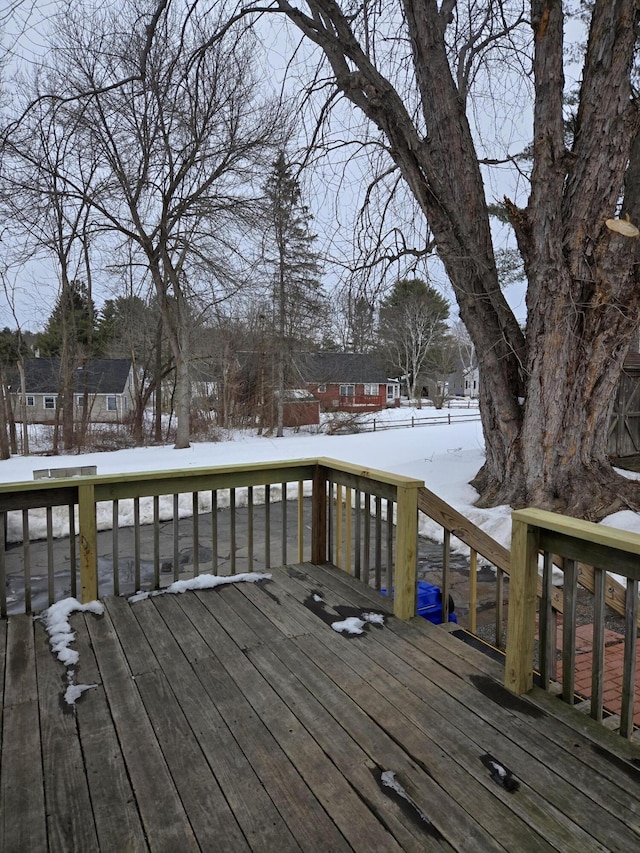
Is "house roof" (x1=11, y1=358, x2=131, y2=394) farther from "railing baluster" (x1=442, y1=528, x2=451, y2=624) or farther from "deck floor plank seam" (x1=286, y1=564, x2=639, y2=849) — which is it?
"deck floor plank seam" (x1=286, y1=564, x2=639, y2=849)

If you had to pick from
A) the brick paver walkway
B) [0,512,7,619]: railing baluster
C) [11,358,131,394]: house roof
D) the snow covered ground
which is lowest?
the brick paver walkway

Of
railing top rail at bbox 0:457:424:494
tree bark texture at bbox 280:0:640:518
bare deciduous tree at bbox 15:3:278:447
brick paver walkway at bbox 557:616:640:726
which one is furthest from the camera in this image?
bare deciduous tree at bbox 15:3:278:447

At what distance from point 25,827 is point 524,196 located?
23.5 ft

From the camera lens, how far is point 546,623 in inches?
83.7

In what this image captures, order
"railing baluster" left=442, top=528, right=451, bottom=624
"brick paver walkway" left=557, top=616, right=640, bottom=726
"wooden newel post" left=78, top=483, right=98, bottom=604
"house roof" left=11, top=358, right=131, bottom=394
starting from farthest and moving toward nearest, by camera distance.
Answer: "house roof" left=11, top=358, right=131, bottom=394, "brick paver walkway" left=557, top=616, right=640, bottom=726, "wooden newel post" left=78, top=483, right=98, bottom=604, "railing baluster" left=442, top=528, right=451, bottom=624

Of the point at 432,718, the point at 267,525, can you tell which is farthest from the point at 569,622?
the point at 267,525

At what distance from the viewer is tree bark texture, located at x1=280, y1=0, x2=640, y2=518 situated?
207 inches

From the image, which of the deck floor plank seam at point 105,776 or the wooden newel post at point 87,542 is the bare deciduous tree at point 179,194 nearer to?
the wooden newel post at point 87,542

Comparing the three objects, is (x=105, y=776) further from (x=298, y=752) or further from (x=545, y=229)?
(x=545, y=229)

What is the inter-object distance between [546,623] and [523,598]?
0.12 m

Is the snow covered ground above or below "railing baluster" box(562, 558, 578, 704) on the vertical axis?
below

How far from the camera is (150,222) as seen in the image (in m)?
14.6

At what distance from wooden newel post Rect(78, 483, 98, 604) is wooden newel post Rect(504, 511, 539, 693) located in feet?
7.26

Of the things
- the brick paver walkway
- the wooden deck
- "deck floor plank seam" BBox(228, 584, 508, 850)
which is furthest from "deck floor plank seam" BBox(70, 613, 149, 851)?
the brick paver walkway
